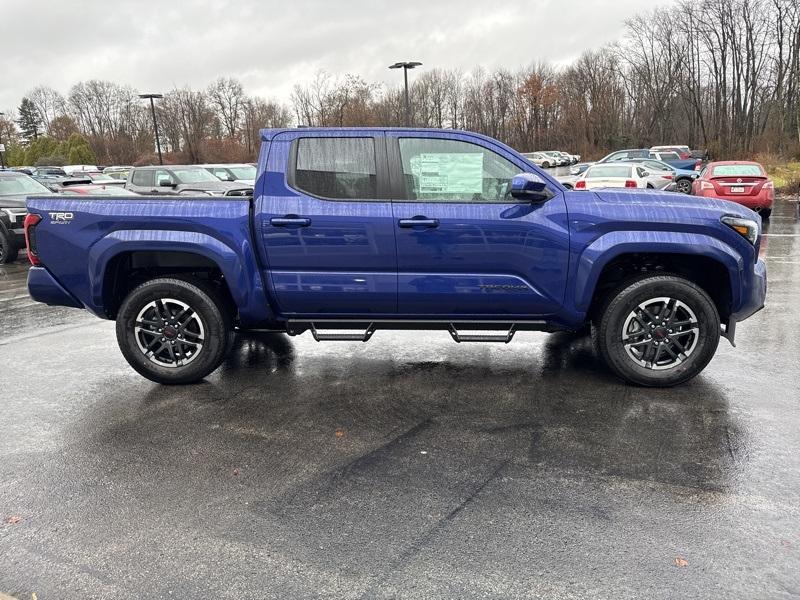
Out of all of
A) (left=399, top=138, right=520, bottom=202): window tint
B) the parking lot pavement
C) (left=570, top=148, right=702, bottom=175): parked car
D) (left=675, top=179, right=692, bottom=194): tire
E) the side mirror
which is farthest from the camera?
(left=570, top=148, right=702, bottom=175): parked car

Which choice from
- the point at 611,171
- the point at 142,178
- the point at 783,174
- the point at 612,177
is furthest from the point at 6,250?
A: the point at 783,174

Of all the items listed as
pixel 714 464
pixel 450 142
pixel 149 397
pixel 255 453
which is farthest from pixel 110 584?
pixel 450 142

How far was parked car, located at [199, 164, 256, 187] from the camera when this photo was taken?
19.8 m

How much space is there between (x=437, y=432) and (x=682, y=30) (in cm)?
5937

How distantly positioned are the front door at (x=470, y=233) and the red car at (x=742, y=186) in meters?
13.4

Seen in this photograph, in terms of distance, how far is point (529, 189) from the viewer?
461cm

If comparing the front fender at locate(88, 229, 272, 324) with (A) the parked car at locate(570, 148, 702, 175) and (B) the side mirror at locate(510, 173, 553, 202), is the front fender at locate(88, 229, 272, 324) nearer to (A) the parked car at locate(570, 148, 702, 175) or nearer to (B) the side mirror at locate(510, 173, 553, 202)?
(B) the side mirror at locate(510, 173, 553, 202)

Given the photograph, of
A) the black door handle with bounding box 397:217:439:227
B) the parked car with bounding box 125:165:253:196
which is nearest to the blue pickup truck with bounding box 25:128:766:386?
the black door handle with bounding box 397:217:439:227

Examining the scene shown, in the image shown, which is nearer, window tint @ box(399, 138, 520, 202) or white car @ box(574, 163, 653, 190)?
window tint @ box(399, 138, 520, 202)

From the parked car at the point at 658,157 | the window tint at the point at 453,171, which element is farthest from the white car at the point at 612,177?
the window tint at the point at 453,171

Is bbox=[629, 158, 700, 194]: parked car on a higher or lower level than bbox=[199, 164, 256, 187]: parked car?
lower

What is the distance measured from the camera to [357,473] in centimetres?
365

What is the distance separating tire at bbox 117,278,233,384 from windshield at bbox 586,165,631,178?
16.5m

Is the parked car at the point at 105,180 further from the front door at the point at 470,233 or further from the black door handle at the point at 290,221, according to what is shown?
the front door at the point at 470,233
